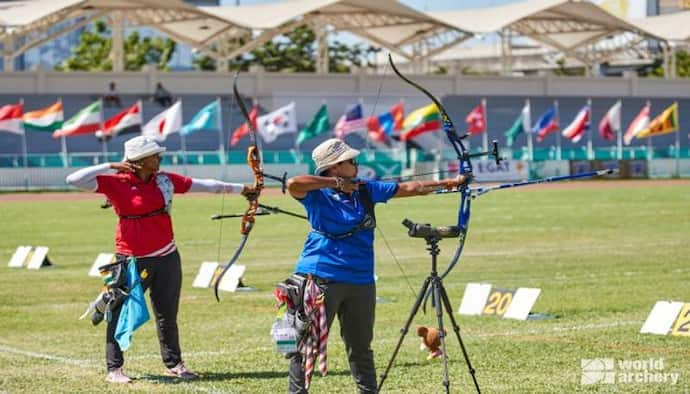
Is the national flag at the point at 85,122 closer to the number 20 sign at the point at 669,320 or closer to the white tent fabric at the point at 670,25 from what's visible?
the number 20 sign at the point at 669,320

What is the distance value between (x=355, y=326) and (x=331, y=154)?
110 cm

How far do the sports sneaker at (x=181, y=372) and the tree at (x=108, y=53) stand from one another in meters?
92.1

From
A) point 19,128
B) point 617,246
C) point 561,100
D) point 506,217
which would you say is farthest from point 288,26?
point 617,246

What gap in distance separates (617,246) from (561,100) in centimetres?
6507

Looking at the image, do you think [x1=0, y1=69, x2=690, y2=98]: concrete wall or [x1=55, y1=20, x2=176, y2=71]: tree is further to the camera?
[x1=55, y1=20, x2=176, y2=71]: tree

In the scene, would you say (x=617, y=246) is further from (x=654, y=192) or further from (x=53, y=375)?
(x=654, y=192)

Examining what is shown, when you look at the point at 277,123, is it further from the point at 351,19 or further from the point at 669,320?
the point at 669,320

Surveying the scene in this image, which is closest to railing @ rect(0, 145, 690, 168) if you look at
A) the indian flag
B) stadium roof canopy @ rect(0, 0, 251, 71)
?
the indian flag

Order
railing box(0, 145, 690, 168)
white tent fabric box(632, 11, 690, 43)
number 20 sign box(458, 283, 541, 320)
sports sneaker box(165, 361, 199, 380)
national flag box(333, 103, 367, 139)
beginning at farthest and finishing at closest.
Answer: white tent fabric box(632, 11, 690, 43), national flag box(333, 103, 367, 139), railing box(0, 145, 690, 168), number 20 sign box(458, 283, 541, 320), sports sneaker box(165, 361, 199, 380)

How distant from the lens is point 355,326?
30.5ft

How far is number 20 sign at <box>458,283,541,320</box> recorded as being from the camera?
48.9ft

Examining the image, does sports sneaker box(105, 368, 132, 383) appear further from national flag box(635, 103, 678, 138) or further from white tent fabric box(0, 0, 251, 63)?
white tent fabric box(0, 0, 251, 63)

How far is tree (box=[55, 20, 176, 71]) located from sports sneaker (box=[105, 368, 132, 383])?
303 ft

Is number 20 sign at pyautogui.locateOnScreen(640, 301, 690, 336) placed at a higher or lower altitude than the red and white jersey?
lower
